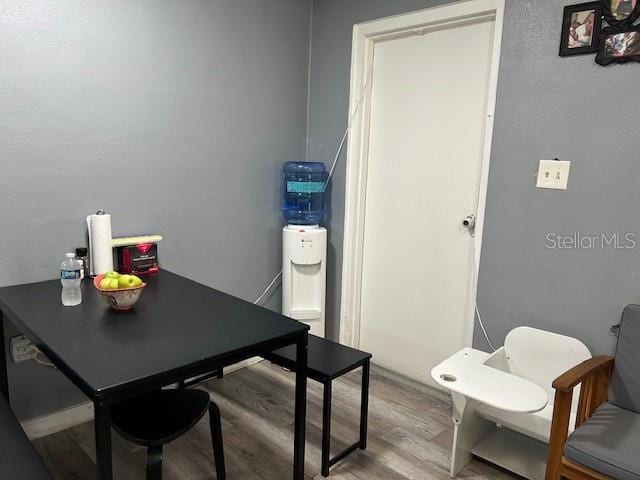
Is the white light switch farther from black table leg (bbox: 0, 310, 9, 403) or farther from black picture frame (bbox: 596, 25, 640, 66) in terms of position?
black table leg (bbox: 0, 310, 9, 403)

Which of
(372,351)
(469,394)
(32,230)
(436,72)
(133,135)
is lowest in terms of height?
(372,351)

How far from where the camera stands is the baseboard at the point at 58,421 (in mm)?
2191

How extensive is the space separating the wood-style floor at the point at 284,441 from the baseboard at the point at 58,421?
1.5 inches

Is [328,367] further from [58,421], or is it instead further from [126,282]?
[58,421]

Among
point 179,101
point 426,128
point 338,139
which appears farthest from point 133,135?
point 426,128

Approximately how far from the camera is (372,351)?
314cm

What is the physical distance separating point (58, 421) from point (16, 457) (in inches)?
41.3

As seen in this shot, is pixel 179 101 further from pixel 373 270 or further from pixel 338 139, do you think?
pixel 373 270

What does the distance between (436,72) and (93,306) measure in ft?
6.76

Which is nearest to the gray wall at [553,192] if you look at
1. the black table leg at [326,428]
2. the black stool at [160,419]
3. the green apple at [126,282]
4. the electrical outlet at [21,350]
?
the black table leg at [326,428]

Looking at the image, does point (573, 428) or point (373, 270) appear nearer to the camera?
point (573, 428)

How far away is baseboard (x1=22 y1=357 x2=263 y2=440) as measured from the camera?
219 cm

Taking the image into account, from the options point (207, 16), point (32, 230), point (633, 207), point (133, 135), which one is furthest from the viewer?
point (207, 16)

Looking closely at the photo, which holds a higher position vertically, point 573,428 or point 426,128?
point 426,128
